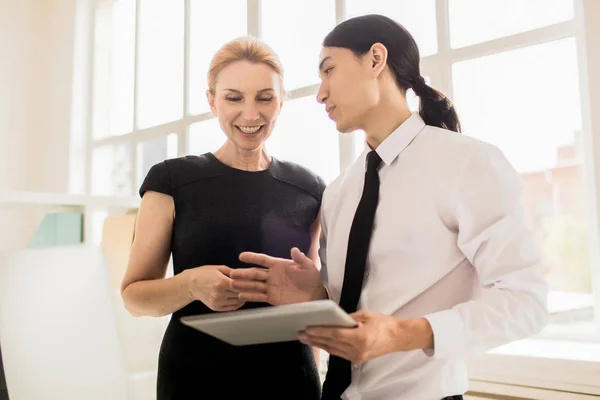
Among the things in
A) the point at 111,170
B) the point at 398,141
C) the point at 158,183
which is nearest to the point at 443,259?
the point at 398,141

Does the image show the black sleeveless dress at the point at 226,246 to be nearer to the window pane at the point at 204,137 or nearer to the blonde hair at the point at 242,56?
the blonde hair at the point at 242,56

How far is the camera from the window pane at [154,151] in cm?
313

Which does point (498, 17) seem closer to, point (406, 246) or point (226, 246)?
point (406, 246)

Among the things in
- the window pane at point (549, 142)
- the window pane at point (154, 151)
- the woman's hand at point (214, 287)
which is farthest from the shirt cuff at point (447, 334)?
the window pane at point (154, 151)

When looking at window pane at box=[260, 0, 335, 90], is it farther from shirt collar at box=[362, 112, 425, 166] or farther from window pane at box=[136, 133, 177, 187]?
shirt collar at box=[362, 112, 425, 166]

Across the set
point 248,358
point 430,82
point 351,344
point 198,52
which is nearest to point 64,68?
point 198,52

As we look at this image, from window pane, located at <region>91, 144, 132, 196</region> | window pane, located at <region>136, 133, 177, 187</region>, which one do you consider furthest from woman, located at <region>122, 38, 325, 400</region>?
window pane, located at <region>91, 144, 132, 196</region>

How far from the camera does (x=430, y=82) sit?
6.21 feet

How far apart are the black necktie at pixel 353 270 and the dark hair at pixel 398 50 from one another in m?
0.24

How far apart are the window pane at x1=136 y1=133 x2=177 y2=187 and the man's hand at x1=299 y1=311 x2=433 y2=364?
2.40 m

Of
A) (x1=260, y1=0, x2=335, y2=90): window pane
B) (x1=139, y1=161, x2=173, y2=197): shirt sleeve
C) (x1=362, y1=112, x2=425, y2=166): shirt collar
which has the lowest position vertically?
(x1=139, y1=161, x2=173, y2=197): shirt sleeve

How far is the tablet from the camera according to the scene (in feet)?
2.45

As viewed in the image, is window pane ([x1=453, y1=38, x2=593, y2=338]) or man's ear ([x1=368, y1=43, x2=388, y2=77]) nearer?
man's ear ([x1=368, y1=43, x2=388, y2=77])

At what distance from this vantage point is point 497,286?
92 cm
